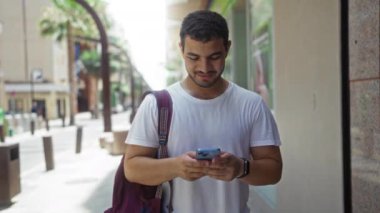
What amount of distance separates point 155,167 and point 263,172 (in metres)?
0.43

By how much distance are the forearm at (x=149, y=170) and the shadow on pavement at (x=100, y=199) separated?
5.94 m

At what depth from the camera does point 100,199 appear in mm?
9008

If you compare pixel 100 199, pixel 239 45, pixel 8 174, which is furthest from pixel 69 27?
pixel 100 199

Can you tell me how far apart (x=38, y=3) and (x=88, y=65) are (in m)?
15.3

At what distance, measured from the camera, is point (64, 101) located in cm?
7162

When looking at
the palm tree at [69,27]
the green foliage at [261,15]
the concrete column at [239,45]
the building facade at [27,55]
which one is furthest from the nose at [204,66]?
the building facade at [27,55]

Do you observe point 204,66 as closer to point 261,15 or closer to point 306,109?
point 306,109

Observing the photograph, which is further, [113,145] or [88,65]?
[88,65]

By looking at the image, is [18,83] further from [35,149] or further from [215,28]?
[215,28]

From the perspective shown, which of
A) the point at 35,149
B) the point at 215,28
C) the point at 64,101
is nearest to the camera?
the point at 215,28

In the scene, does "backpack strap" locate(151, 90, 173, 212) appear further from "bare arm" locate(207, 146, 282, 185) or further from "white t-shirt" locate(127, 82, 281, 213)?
"bare arm" locate(207, 146, 282, 185)

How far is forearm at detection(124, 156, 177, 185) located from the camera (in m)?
2.04

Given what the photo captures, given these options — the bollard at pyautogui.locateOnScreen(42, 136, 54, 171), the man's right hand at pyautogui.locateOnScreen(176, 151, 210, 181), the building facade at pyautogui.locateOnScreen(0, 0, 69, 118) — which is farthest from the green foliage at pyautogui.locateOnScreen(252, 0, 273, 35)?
the building facade at pyautogui.locateOnScreen(0, 0, 69, 118)

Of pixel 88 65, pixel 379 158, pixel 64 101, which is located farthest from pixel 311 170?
pixel 88 65
